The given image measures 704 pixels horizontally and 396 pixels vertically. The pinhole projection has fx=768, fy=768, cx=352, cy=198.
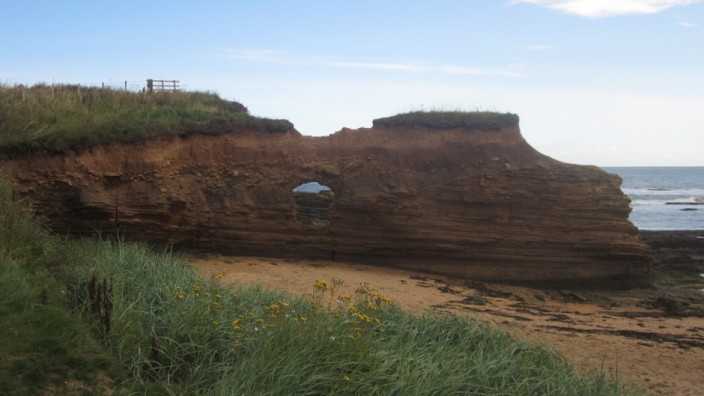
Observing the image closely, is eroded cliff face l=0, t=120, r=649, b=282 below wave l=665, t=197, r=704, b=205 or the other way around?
the other way around

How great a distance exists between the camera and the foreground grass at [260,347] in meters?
6.61

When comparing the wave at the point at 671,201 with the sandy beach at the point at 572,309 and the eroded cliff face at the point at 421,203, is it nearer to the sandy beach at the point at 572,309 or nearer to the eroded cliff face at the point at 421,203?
the sandy beach at the point at 572,309

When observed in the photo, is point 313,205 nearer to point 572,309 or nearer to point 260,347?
point 572,309

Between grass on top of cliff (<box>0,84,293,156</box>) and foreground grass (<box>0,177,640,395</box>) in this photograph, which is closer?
foreground grass (<box>0,177,640,395</box>)

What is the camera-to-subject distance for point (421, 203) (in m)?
16.8

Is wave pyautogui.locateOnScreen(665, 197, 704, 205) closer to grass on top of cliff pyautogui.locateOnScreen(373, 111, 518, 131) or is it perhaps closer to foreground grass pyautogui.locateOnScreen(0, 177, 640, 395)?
grass on top of cliff pyautogui.locateOnScreen(373, 111, 518, 131)

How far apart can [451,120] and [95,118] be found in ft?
25.3

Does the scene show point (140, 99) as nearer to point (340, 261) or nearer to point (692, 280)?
point (340, 261)

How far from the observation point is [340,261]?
16875 mm

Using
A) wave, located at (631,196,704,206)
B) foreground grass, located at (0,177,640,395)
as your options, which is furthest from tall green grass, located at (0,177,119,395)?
wave, located at (631,196,704,206)

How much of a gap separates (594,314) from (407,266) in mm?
4190

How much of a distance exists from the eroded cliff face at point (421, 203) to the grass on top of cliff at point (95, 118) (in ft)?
1.22

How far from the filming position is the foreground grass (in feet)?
21.7

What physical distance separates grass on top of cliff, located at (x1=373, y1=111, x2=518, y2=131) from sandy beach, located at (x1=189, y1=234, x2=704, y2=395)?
338 centimetres
